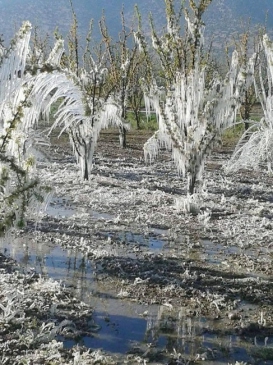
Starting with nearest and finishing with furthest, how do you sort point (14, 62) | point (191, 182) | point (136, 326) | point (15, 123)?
point (14, 62) < point (15, 123) < point (136, 326) < point (191, 182)

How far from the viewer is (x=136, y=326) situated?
17.7ft

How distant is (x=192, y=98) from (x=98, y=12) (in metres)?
170

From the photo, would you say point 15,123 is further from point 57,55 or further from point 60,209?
point 60,209

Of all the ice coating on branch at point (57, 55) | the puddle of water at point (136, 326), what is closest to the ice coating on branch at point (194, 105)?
the ice coating on branch at point (57, 55)

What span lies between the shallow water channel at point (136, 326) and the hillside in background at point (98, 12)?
12199 centimetres

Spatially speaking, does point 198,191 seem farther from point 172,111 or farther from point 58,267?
point 58,267

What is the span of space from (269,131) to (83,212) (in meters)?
3.69

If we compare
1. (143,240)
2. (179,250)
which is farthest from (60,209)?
(179,250)

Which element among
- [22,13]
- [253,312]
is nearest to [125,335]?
[253,312]

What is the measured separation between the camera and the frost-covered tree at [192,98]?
9.76 metres

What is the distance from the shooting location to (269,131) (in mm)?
8258

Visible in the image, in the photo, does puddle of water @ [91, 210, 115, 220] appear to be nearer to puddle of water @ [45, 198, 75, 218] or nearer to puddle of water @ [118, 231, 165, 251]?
puddle of water @ [45, 198, 75, 218]

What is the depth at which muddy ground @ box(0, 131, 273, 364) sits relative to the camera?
16.9ft

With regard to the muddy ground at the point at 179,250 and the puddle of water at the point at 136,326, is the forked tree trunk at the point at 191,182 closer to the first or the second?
the muddy ground at the point at 179,250
